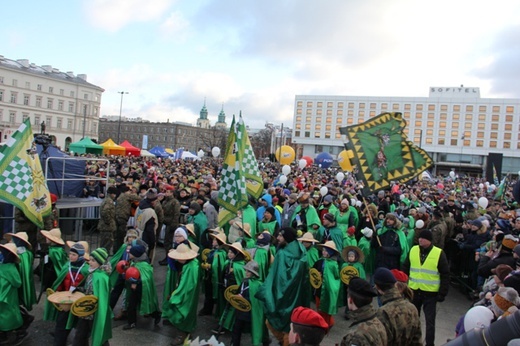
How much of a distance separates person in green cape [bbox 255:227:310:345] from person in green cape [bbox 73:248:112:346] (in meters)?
1.82

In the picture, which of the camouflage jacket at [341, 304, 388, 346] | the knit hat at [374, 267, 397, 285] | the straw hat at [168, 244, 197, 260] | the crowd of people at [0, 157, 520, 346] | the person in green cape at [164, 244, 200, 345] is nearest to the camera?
the camouflage jacket at [341, 304, 388, 346]

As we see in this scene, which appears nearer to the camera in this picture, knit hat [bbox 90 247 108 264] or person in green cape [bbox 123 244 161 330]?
knit hat [bbox 90 247 108 264]

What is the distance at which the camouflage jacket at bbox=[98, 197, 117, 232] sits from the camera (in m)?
9.41

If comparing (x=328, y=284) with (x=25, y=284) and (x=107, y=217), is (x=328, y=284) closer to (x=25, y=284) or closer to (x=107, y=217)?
(x=25, y=284)

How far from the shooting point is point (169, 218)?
10273 millimetres

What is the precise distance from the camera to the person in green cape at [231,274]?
6207 millimetres

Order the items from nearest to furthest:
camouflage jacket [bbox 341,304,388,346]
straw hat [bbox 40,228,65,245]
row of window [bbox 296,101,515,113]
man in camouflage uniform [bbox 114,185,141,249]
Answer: camouflage jacket [bbox 341,304,388,346] < straw hat [bbox 40,228,65,245] < man in camouflage uniform [bbox 114,185,141,249] < row of window [bbox 296,101,515,113]

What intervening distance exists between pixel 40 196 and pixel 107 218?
2.38 meters

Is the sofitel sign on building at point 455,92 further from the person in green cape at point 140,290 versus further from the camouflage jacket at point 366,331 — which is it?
the camouflage jacket at point 366,331

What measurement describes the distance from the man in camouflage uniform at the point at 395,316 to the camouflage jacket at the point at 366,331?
0.17 meters

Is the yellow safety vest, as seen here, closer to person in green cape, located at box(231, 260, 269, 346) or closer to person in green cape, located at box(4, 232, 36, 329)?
person in green cape, located at box(231, 260, 269, 346)

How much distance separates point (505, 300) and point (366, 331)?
1589mm

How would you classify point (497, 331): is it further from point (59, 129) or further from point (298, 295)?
point (59, 129)

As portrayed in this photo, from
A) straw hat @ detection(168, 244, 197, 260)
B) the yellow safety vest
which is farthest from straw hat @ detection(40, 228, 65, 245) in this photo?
the yellow safety vest
